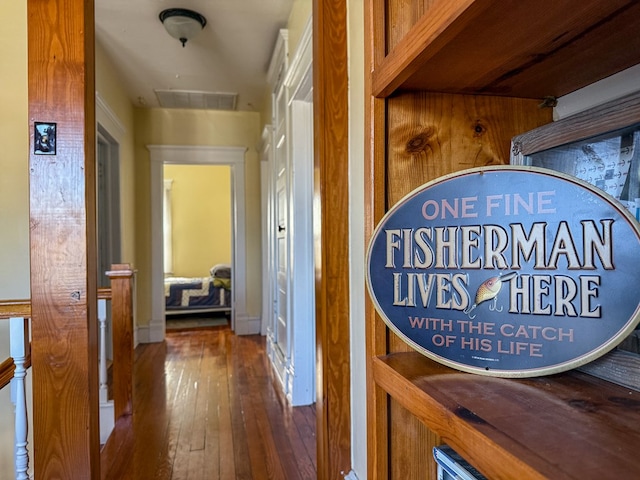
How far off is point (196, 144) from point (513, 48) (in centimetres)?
457

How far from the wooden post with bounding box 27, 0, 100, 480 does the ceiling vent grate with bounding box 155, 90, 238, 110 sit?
10.2ft

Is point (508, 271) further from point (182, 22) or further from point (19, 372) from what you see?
point (182, 22)

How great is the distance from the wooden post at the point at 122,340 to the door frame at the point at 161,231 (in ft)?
7.20

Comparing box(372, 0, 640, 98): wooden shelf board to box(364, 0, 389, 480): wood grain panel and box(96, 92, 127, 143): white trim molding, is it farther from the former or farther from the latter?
box(96, 92, 127, 143): white trim molding

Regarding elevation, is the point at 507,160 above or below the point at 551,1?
below

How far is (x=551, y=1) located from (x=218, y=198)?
291 inches

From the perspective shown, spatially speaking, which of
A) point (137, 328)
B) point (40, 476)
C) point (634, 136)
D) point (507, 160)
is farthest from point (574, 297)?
point (137, 328)

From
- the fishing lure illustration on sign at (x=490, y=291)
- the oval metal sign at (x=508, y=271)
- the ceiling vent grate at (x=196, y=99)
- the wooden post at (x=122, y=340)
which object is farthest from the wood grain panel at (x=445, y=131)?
the ceiling vent grate at (x=196, y=99)

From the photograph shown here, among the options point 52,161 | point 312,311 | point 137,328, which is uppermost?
point 52,161

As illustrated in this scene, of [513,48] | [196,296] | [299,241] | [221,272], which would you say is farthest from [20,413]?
[221,272]

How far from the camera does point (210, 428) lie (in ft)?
7.54

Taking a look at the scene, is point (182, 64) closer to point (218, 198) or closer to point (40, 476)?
point (40, 476)

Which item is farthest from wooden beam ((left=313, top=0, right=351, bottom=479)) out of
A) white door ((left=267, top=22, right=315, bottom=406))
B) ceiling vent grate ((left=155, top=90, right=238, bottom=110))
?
ceiling vent grate ((left=155, top=90, right=238, bottom=110))

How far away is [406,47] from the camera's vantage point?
63cm
